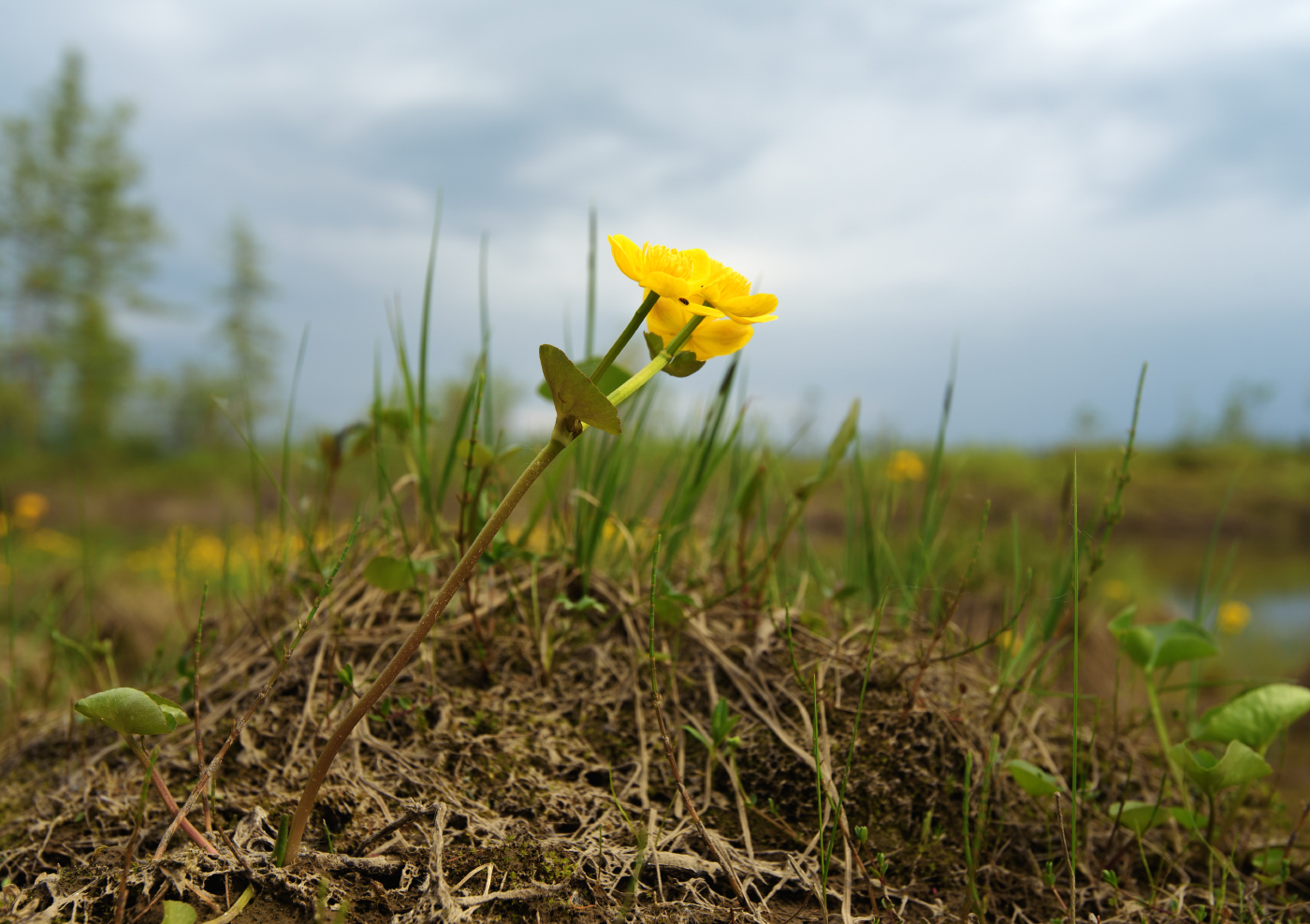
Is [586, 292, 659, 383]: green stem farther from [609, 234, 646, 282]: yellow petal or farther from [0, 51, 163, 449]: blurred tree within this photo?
[0, 51, 163, 449]: blurred tree

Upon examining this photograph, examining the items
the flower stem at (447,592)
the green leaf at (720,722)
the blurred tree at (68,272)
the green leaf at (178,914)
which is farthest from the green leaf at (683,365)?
the blurred tree at (68,272)

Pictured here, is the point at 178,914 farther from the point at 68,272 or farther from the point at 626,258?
the point at 68,272

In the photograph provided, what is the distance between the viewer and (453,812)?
3.13 feet

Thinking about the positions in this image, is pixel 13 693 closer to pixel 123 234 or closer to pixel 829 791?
pixel 829 791

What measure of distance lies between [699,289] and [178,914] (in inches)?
31.2

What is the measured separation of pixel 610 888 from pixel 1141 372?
3.34ft

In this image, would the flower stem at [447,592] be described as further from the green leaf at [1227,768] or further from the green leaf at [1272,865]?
the green leaf at [1272,865]

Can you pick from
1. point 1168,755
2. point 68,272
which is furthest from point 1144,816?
point 68,272

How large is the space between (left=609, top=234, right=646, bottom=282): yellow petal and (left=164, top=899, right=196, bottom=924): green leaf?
0.76 meters

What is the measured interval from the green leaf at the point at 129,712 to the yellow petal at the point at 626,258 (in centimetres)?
64

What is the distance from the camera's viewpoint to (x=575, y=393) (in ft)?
2.12

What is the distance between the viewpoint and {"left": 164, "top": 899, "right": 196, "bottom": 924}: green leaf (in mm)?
719

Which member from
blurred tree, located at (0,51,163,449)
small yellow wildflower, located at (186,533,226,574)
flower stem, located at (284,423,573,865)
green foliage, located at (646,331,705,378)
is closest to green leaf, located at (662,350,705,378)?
green foliage, located at (646,331,705,378)

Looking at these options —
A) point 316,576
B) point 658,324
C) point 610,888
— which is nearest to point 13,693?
point 316,576
